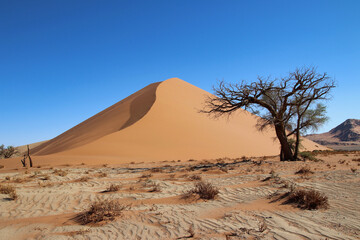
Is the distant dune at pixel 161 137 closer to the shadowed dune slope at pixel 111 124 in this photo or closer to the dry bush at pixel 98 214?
Result: the shadowed dune slope at pixel 111 124

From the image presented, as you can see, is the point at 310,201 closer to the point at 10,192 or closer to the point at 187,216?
the point at 187,216

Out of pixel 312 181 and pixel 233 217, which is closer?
pixel 233 217

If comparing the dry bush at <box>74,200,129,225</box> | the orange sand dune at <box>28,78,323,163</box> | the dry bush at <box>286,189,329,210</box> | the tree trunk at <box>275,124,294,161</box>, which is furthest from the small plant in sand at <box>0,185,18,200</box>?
the tree trunk at <box>275,124,294,161</box>

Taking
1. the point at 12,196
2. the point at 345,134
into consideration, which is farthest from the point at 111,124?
the point at 345,134

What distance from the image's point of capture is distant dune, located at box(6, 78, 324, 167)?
20.8m

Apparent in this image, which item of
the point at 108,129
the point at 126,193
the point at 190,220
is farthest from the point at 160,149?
the point at 190,220

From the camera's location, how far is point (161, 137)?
24719 mm

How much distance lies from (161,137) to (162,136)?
254 mm

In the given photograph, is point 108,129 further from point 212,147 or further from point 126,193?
point 126,193

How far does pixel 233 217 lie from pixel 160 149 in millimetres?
18479

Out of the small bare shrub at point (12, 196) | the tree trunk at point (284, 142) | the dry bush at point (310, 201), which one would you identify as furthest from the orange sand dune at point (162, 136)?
the dry bush at point (310, 201)

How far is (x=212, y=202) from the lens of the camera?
5.17m

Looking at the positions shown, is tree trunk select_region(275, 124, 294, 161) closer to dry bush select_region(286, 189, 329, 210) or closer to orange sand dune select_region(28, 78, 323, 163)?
dry bush select_region(286, 189, 329, 210)

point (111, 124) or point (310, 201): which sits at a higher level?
point (111, 124)
